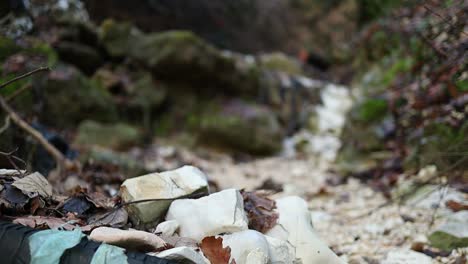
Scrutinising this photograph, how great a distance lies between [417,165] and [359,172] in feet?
2.68

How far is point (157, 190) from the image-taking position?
156 centimetres

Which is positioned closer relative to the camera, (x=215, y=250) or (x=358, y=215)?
(x=215, y=250)

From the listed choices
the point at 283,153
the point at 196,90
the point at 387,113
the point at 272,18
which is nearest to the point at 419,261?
the point at 387,113

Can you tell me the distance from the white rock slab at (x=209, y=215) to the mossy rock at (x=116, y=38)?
18.3ft

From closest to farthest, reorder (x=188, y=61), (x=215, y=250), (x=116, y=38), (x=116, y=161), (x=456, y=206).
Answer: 1. (x=215, y=250)
2. (x=456, y=206)
3. (x=116, y=161)
4. (x=188, y=61)
5. (x=116, y=38)

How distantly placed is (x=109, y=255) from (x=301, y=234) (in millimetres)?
740

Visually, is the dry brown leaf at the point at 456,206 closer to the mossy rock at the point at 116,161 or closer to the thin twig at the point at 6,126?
the mossy rock at the point at 116,161

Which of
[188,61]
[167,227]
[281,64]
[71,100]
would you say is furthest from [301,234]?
[281,64]

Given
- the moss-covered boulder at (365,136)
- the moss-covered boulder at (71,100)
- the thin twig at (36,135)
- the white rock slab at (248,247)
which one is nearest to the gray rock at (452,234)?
the white rock slab at (248,247)

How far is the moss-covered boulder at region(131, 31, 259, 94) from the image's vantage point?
6.41 m

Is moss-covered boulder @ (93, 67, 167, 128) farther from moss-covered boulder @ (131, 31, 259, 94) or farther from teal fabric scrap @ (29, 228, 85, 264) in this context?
teal fabric scrap @ (29, 228, 85, 264)

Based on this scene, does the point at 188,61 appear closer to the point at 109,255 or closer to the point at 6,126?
the point at 6,126

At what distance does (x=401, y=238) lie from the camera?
212 cm

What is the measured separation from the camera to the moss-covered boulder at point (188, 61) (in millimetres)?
6414
